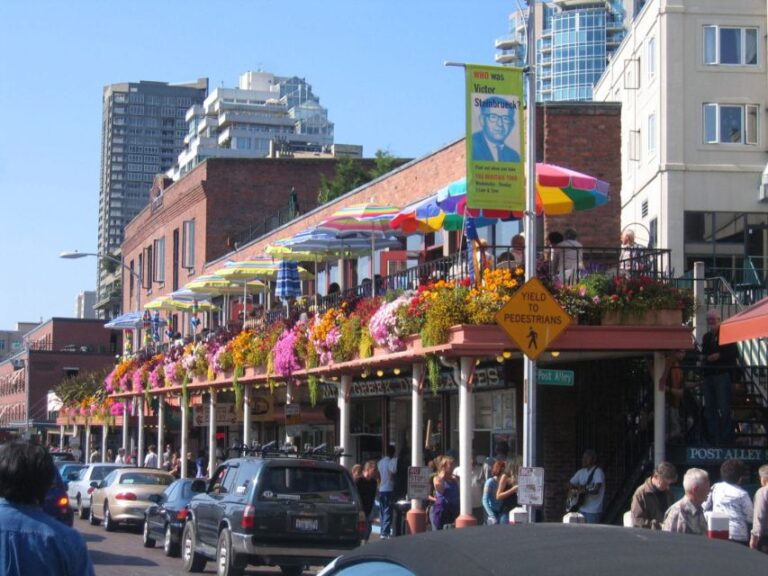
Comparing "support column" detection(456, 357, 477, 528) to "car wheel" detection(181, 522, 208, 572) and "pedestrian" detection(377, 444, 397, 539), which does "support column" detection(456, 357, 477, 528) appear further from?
"pedestrian" detection(377, 444, 397, 539)

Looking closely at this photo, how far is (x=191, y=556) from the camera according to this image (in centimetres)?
1938

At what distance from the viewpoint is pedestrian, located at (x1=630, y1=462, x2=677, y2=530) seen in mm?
12145

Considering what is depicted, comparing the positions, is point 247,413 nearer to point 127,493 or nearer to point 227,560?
point 127,493

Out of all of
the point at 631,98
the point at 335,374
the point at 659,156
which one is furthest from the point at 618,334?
the point at 631,98

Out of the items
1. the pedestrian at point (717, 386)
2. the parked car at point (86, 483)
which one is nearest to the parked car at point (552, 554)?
the pedestrian at point (717, 386)

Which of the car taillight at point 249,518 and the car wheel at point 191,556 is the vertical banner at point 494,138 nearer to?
the car taillight at point 249,518

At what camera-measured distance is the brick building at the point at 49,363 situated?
3521 inches

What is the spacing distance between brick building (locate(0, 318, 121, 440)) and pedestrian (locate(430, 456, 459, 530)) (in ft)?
215

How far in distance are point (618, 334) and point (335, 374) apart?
798 centimetres

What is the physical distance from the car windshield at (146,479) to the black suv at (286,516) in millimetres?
10832

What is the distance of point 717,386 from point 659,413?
1030mm

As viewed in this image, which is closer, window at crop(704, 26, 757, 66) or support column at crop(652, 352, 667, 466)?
support column at crop(652, 352, 667, 466)

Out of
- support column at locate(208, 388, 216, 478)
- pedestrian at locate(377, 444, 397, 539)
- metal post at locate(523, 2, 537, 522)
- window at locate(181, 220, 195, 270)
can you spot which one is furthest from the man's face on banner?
window at locate(181, 220, 195, 270)

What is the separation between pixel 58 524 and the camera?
5625 millimetres
